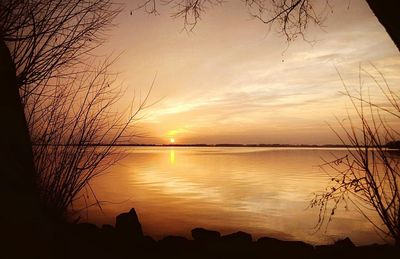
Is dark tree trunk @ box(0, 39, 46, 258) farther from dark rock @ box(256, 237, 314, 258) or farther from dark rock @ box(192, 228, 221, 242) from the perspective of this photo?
dark rock @ box(192, 228, 221, 242)

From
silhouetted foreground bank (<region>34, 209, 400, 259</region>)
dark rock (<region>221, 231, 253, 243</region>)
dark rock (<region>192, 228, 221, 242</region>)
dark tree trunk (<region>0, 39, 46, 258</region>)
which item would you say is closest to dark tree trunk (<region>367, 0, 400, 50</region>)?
dark tree trunk (<region>0, 39, 46, 258</region>)

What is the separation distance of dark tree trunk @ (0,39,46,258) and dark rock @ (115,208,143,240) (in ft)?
16.9

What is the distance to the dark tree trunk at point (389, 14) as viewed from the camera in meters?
2.21

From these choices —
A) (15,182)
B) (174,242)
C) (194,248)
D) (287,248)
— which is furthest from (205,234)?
(15,182)

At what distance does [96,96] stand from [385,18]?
3741 mm

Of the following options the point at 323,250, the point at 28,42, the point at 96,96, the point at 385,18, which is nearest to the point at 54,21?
the point at 28,42

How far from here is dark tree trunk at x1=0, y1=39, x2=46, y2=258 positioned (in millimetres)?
2061

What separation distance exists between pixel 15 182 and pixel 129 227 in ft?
19.2

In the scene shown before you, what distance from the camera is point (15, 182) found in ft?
7.32

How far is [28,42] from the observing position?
338 centimetres

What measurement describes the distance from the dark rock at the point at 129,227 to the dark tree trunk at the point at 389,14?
6384mm

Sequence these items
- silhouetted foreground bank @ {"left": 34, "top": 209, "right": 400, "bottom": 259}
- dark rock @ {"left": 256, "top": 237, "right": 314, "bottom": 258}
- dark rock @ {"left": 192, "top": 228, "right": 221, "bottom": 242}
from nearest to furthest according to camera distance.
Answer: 1. silhouetted foreground bank @ {"left": 34, "top": 209, "right": 400, "bottom": 259}
2. dark rock @ {"left": 256, "top": 237, "right": 314, "bottom": 258}
3. dark rock @ {"left": 192, "top": 228, "right": 221, "bottom": 242}

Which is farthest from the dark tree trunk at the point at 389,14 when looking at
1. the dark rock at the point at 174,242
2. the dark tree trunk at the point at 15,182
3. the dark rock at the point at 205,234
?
the dark rock at the point at 205,234

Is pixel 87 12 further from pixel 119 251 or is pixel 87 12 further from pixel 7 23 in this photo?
pixel 119 251
